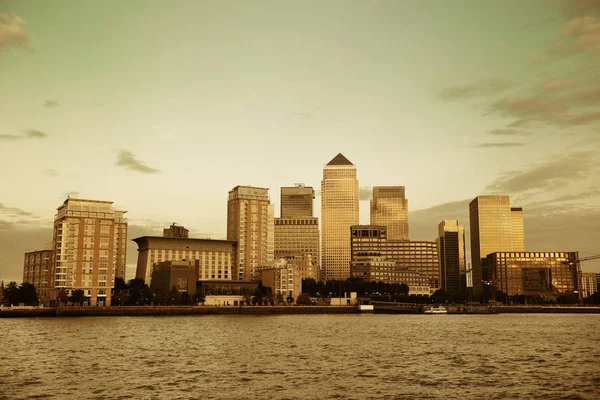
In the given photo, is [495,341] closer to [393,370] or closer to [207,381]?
[393,370]

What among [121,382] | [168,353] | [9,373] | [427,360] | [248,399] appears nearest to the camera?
[248,399]

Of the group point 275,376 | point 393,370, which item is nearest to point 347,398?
point 275,376

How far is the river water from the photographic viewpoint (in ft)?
180

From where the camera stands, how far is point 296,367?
69.5 meters

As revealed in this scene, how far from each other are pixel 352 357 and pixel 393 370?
39.8 ft

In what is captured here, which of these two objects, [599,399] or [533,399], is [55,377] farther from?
[599,399]

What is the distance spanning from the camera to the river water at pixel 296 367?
54719 millimetres

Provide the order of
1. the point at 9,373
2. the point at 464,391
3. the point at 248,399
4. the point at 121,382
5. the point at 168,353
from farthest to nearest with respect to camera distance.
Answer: the point at 168,353
the point at 9,373
the point at 121,382
the point at 464,391
the point at 248,399

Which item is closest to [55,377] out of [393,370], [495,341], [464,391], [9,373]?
[9,373]

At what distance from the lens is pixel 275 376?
63.0m

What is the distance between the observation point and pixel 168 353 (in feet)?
277

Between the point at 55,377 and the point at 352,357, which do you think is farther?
the point at 352,357

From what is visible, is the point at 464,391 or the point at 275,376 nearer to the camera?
the point at 464,391

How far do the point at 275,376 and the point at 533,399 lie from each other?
23817mm
